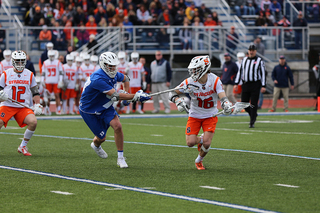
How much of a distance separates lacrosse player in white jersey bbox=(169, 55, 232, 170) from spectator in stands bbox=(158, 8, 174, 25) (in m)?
16.1

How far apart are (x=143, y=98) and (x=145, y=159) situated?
1.34 meters

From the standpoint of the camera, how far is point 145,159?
819 cm

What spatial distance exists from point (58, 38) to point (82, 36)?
0.91 meters

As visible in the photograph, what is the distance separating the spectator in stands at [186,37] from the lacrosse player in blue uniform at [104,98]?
14224mm

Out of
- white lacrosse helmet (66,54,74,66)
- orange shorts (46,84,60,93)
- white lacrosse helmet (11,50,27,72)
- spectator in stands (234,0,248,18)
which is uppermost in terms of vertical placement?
spectator in stands (234,0,248,18)

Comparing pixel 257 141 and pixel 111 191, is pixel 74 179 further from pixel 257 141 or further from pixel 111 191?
pixel 257 141

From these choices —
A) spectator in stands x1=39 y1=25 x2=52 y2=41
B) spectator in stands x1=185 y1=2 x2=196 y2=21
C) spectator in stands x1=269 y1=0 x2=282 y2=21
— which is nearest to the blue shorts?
spectator in stands x1=39 y1=25 x2=52 y2=41

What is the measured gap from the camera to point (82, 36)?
69.3 ft

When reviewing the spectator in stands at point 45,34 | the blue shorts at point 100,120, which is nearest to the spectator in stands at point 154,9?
the spectator in stands at point 45,34

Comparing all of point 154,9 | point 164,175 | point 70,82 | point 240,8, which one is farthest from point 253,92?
point 240,8

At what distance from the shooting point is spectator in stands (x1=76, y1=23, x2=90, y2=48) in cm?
Result: 2103

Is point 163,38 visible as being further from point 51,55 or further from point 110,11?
point 51,55

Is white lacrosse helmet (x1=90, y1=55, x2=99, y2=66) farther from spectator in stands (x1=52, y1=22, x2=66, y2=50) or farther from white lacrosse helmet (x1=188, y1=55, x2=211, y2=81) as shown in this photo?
white lacrosse helmet (x1=188, y1=55, x2=211, y2=81)

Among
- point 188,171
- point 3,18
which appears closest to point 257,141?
Result: point 188,171
